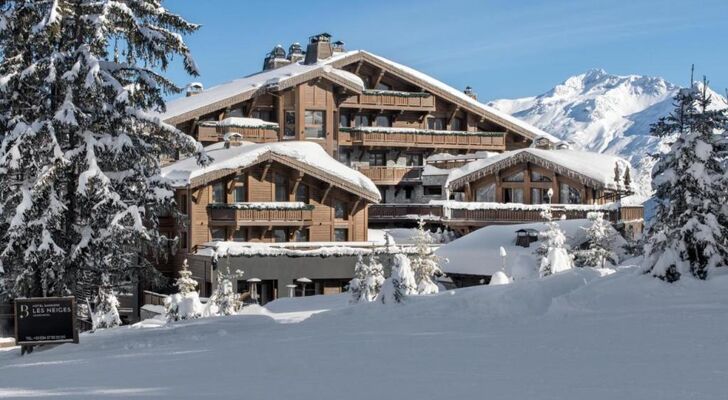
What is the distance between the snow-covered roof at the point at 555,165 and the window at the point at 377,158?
24.6ft

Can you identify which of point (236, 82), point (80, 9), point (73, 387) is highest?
point (236, 82)

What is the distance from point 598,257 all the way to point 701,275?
1534 centimetres

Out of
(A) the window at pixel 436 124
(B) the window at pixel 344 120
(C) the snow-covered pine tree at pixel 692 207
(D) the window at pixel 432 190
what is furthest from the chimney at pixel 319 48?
(C) the snow-covered pine tree at pixel 692 207

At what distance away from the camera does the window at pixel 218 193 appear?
134 ft

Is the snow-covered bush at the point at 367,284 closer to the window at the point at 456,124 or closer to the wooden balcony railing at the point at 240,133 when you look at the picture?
the wooden balcony railing at the point at 240,133

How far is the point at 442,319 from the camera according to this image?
17.9 metres

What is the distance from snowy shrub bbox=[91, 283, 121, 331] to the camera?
72.3ft

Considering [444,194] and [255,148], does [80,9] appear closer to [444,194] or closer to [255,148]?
[255,148]

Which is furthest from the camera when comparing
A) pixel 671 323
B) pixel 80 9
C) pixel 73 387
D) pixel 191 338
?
pixel 80 9

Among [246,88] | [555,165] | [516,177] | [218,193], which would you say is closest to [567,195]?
[555,165]

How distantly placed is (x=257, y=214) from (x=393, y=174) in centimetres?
1539

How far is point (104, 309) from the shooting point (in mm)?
23453

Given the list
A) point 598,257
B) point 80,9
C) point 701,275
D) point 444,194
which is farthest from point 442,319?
point 444,194

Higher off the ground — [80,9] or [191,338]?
[80,9]
